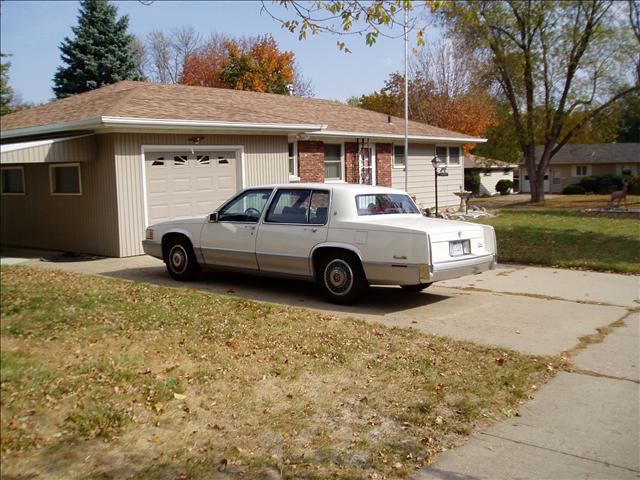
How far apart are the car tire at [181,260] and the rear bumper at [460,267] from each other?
4.03 meters

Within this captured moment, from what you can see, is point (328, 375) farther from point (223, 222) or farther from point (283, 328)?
point (223, 222)

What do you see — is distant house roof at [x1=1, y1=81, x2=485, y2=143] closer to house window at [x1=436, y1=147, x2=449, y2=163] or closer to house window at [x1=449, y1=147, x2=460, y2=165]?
house window at [x1=436, y1=147, x2=449, y2=163]

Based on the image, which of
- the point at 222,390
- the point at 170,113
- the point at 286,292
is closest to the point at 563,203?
the point at 170,113

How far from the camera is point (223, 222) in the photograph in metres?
9.92

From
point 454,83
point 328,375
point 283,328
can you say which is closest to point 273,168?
point 283,328

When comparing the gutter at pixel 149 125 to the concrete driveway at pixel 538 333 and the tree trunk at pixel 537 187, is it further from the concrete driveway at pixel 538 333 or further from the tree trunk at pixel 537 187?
the tree trunk at pixel 537 187

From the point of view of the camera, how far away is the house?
13141 mm

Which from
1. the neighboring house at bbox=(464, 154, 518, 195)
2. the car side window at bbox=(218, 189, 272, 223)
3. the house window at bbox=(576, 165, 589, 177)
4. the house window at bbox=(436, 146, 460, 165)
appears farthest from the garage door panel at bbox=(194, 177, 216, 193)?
the house window at bbox=(576, 165, 589, 177)

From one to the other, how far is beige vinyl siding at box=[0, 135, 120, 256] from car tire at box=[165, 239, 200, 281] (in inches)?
125

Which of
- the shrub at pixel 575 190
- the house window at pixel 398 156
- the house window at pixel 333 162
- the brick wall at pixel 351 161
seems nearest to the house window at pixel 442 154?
the house window at pixel 398 156

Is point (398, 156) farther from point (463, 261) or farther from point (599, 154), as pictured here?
point (599, 154)

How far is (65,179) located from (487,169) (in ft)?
137

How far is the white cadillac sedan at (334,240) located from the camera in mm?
8180

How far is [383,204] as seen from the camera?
9.34m
